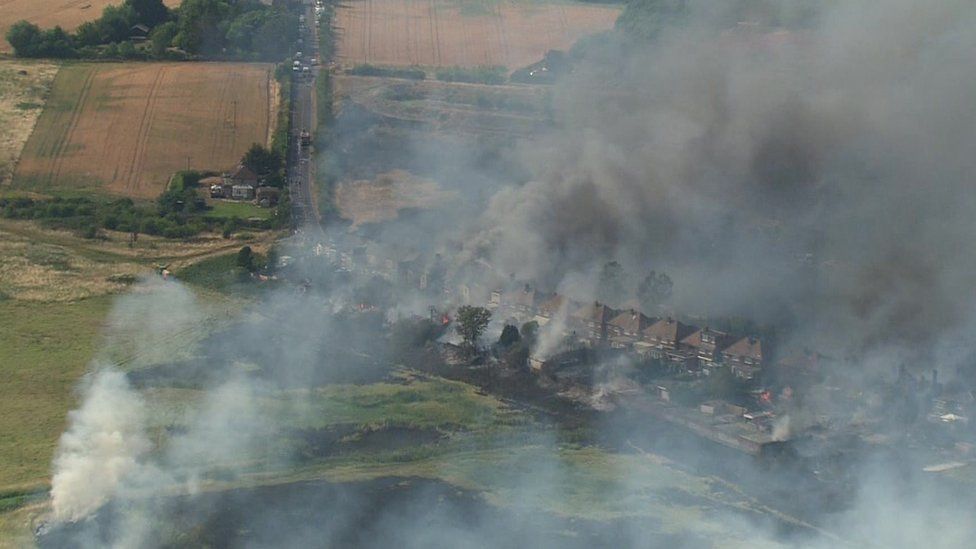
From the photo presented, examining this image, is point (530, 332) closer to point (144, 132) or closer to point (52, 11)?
point (144, 132)

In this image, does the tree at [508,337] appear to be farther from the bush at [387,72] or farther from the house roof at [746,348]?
the bush at [387,72]

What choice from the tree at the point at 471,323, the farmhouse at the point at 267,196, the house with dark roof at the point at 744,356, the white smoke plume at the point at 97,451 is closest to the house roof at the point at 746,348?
the house with dark roof at the point at 744,356

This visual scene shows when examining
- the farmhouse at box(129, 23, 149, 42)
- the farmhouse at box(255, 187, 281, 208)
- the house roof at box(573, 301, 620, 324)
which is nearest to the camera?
the house roof at box(573, 301, 620, 324)

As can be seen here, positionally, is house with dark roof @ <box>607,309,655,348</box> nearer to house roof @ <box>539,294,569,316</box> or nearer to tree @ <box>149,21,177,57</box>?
house roof @ <box>539,294,569,316</box>

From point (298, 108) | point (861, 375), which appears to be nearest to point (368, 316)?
point (861, 375)

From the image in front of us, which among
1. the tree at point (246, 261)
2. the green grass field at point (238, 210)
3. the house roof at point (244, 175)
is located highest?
the house roof at point (244, 175)

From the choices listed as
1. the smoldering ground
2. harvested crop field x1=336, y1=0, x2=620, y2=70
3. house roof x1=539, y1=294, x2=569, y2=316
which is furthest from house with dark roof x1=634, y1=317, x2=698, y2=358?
harvested crop field x1=336, y1=0, x2=620, y2=70
